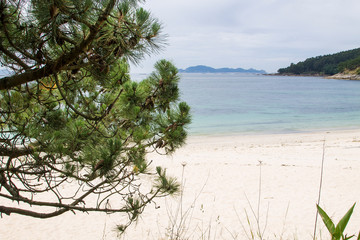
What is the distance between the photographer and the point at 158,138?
2416mm

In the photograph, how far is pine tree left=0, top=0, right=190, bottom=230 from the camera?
61.9 inches

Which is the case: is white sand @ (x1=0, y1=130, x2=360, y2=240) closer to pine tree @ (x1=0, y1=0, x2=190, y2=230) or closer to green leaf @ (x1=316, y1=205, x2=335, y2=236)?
green leaf @ (x1=316, y1=205, x2=335, y2=236)

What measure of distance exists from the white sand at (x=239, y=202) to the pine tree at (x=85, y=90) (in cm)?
132

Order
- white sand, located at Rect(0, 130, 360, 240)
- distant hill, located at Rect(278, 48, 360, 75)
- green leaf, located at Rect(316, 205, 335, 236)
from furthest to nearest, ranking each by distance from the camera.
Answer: distant hill, located at Rect(278, 48, 360, 75) < white sand, located at Rect(0, 130, 360, 240) < green leaf, located at Rect(316, 205, 335, 236)

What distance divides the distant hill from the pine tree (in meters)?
110

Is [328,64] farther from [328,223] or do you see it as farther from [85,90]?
[328,223]

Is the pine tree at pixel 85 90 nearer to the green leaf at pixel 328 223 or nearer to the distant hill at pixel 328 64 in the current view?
the green leaf at pixel 328 223

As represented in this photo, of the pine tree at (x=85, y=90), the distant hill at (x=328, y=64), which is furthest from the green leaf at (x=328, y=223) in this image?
the distant hill at (x=328, y=64)

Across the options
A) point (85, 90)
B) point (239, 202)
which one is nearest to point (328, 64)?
point (239, 202)

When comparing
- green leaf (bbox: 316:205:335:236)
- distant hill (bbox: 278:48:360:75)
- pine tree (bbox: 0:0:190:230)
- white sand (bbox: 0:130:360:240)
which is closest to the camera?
pine tree (bbox: 0:0:190:230)

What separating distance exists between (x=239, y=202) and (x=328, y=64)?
5129 inches

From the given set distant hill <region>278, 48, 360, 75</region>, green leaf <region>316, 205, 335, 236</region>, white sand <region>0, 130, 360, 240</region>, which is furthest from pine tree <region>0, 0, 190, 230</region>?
distant hill <region>278, 48, 360, 75</region>

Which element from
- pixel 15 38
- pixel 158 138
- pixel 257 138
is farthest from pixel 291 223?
pixel 257 138

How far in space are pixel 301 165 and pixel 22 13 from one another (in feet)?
26.8
